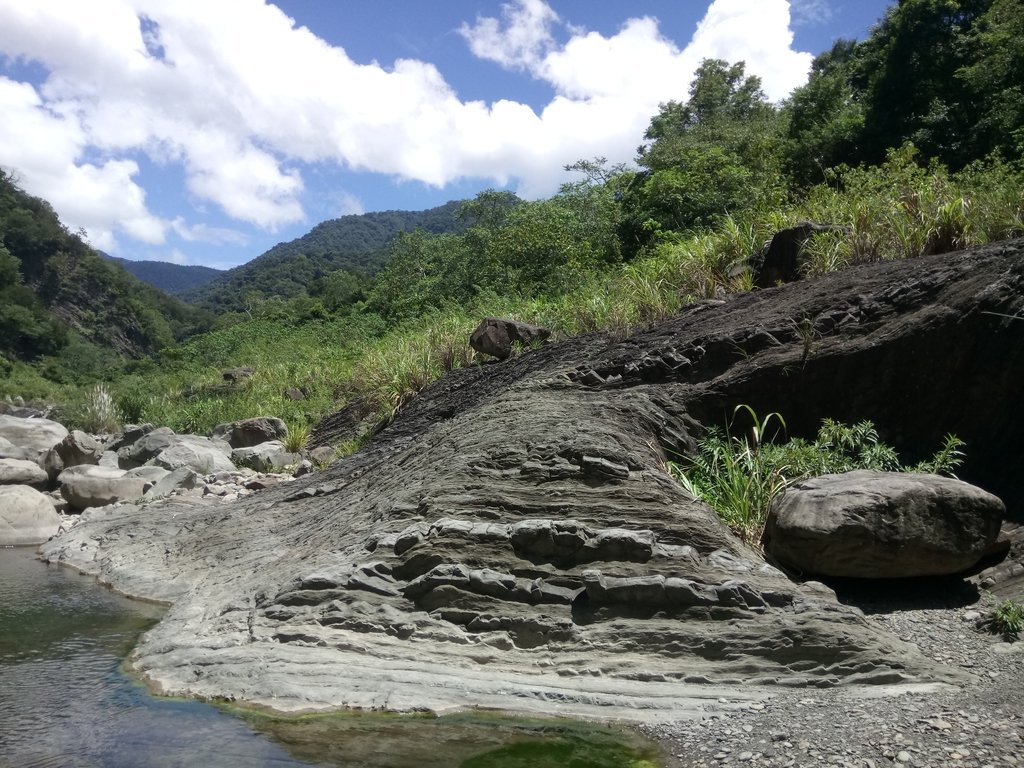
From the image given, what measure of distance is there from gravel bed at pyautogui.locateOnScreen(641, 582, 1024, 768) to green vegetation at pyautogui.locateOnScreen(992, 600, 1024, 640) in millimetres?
169

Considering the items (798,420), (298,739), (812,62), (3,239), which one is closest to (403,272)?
(812,62)

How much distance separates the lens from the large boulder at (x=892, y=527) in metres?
6.66

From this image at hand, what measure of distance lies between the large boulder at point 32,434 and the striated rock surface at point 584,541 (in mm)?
6885

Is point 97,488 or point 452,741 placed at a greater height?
point 97,488

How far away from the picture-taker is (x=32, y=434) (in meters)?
17.6

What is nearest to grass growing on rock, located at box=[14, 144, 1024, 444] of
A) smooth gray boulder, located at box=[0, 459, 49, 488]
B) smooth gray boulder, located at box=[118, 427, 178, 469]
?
smooth gray boulder, located at box=[118, 427, 178, 469]

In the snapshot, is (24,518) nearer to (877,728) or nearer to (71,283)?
(877,728)

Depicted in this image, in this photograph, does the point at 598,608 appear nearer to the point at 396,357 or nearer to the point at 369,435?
the point at 369,435

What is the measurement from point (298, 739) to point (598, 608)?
237 centimetres

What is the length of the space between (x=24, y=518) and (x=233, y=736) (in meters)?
9.13

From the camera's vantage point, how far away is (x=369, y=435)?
13664mm

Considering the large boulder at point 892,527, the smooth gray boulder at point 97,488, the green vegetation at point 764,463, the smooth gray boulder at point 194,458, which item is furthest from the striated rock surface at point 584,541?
the smooth gray boulder at point 194,458

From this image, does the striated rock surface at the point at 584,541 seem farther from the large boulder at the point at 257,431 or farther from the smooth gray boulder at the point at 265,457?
the large boulder at the point at 257,431

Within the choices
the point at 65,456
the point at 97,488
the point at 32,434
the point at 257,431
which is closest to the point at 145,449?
the point at 65,456
